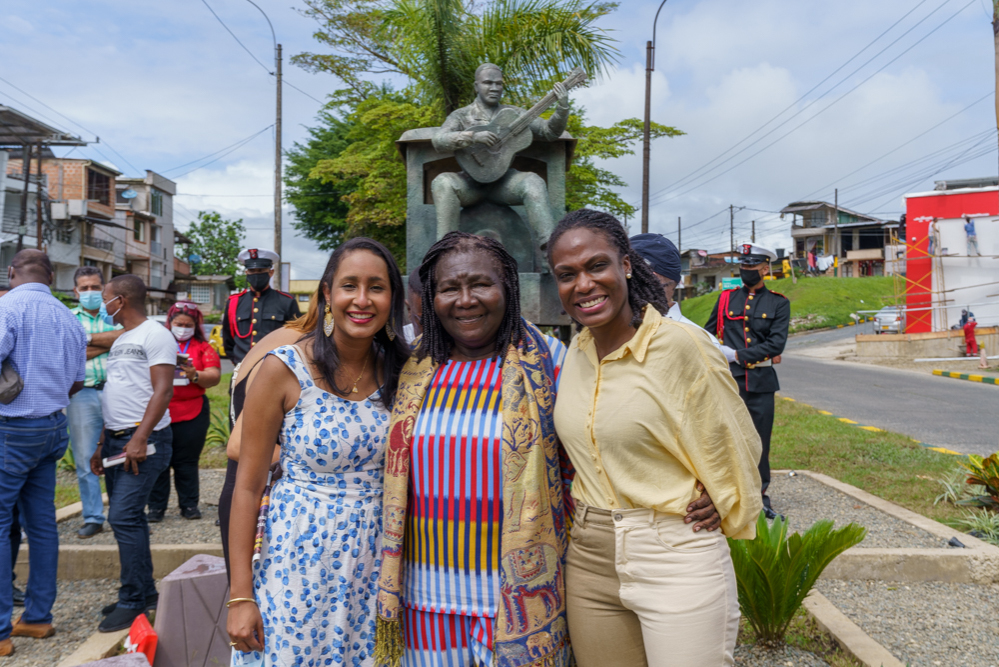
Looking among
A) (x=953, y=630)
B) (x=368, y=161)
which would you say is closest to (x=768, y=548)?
(x=953, y=630)

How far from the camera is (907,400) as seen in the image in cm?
1237

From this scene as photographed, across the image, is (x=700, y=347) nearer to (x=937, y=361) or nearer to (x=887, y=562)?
(x=887, y=562)

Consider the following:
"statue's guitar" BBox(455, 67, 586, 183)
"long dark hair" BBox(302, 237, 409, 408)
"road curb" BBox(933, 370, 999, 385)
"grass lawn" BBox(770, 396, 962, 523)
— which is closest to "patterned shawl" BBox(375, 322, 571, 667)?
"long dark hair" BBox(302, 237, 409, 408)

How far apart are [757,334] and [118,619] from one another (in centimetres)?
450

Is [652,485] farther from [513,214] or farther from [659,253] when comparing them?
[513,214]

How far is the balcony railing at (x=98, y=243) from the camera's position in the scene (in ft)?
124

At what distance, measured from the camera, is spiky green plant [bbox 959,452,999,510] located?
526 cm

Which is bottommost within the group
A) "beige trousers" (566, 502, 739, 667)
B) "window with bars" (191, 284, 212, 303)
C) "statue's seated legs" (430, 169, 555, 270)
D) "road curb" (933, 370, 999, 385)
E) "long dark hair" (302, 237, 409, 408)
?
"road curb" (933, 370, 999, 385)

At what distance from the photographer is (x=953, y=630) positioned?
3627 mm

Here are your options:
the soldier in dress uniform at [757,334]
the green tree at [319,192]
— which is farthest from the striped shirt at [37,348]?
the green tree at [319,192]

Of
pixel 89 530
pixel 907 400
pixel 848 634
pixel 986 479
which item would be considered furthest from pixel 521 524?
pixel 907 400

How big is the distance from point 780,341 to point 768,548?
249 centimetres

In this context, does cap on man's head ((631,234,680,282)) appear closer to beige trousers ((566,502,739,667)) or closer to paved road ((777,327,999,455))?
beige trousers ((566,502,739,667))

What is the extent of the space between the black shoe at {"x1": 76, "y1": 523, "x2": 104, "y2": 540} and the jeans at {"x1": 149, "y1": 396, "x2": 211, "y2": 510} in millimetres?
409
